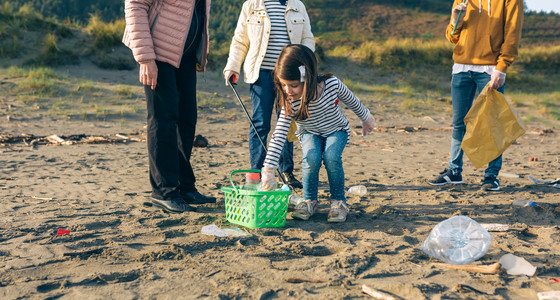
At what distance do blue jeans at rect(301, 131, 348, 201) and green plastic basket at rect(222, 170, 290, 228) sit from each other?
1.33ft

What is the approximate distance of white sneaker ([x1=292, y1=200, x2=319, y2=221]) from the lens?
3.56m

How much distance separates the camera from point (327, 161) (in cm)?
360

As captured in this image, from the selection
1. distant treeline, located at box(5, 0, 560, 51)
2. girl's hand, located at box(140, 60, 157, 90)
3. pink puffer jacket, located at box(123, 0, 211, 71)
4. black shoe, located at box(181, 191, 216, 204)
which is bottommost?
black shoe, located at box(181, 191, 216, 204)

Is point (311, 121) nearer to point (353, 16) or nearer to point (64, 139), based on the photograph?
point (64, 139)

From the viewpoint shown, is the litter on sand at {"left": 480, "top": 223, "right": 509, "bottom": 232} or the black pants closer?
the litter on sand at {"left": 480, "top": 223, "right": 509, "bottom": 232}

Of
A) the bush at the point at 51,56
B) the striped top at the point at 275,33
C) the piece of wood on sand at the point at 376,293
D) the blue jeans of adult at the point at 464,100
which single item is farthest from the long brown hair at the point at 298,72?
the bush at the point at 51,56

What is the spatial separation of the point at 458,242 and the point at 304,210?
113 cm

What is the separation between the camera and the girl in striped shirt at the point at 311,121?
10.9 ft

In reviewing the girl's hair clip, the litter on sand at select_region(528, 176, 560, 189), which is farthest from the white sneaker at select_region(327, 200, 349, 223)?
the litter on sand at select_region(528, 176, 560, 189)

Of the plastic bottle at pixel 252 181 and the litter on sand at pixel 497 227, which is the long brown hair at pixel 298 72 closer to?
the plastic bottle at pixel 252 181

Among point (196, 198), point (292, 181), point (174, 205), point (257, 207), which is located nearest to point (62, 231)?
point (174, 205)

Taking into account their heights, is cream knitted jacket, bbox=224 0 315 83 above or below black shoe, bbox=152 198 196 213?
above

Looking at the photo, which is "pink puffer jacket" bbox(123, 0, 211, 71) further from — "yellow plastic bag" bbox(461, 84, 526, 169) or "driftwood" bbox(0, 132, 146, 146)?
"driftwood" bbox(0, 132, 146, 146)

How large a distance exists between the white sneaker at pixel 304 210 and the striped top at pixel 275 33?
1311 millimetres
